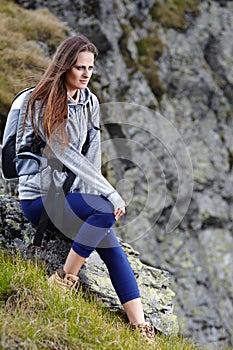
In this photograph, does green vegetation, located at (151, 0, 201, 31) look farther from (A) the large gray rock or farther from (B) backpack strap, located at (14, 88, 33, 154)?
(B) backpack strap, located at (14, 88, 33, 154)

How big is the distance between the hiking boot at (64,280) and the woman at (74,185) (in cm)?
1

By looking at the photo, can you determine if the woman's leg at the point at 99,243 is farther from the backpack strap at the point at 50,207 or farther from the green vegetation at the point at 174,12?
the green vegetation at the point at 174,12

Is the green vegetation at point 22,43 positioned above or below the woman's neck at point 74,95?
below

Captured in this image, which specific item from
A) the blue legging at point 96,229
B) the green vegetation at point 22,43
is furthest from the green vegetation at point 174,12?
the blue legging at point 96,229

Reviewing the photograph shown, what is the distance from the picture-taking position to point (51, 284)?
16.9 ft

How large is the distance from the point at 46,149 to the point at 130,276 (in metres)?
1.63

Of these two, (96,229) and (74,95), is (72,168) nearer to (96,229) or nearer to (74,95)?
(96,229)

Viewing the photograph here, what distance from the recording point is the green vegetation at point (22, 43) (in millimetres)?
11062

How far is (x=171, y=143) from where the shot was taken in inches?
698

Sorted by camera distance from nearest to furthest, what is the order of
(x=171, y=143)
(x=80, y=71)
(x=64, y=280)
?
(x=64, y=280) < (x=80, y=71) < (x=171, y=143)

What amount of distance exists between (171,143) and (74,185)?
1205cm

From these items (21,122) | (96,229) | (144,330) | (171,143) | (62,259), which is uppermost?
(21,122)

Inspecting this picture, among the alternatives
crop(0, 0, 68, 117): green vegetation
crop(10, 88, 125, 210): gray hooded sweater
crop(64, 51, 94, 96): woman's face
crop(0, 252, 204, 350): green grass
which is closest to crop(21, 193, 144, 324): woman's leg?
crop(10, 88, 125, 210): gray hooded sweater

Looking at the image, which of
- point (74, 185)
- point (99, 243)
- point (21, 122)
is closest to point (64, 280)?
point (99, 243)
